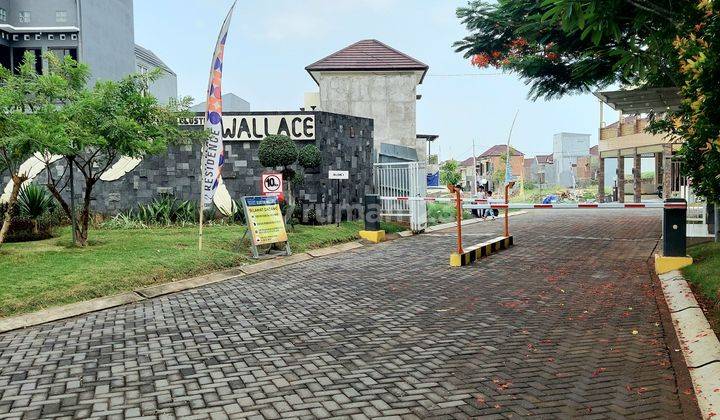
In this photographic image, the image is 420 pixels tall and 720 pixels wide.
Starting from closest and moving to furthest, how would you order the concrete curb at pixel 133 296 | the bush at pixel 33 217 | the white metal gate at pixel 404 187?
the concrete curb at pixel 133 296 → the bush at pixel 33 217 → the white metal gate at pixel 404 187

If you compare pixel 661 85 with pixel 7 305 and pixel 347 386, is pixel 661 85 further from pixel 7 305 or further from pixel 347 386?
pixel 7 305

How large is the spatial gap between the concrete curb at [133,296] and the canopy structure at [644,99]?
7354mm

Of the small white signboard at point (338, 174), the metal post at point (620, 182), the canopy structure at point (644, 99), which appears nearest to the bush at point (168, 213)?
the small white signboard at point (338, 174)

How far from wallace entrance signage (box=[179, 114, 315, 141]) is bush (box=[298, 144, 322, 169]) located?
1.25 metres

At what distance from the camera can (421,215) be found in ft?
53.6

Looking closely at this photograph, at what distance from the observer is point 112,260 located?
9578 millimetres

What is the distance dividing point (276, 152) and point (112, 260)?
4.82 metres

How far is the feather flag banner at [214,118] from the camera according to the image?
11195 millimetres

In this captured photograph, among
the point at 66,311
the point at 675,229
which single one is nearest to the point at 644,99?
the point at 675,229

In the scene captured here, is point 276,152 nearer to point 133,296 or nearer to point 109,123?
point 109,123

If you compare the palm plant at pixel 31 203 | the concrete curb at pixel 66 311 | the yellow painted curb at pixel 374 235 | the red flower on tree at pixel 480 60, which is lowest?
the concrete curb at pixel 66 311

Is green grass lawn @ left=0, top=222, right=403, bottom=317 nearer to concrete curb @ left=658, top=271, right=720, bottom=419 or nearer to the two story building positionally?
concrete curb @ left=658, top=271, right=720, bottom=419

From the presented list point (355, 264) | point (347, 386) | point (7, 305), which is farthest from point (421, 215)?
point (347, 386)

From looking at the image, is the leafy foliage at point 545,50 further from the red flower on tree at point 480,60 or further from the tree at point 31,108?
the tree at point 31,108
